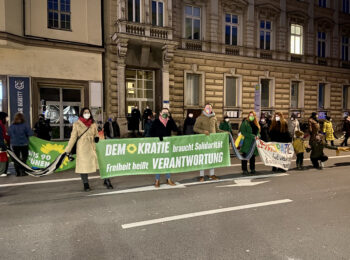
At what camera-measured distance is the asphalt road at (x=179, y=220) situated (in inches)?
144

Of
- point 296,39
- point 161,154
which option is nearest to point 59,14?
point 161,154

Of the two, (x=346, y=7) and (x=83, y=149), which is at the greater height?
(x=346, y=7)

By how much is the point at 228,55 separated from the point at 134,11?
715cm

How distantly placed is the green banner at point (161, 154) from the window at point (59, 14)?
39.0ft

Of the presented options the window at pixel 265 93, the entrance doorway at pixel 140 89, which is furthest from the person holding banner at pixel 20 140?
the window at pixel 265 93

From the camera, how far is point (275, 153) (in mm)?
8727

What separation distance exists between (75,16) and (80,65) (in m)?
2.75

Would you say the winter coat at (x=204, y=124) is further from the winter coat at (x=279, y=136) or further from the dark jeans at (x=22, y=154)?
the dark jeans at (x=22, y=154)

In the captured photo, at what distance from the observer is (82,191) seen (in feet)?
22.0

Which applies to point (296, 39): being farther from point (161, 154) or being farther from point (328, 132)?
point (161, 154)

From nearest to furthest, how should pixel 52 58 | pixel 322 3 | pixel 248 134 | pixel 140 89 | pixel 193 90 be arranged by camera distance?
1. pixel 248 134
2. pixel 52 58
3. pixel 140 89
4. pixel 193 90
5. pixel 322 3

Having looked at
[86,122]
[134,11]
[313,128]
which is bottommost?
[313,128]

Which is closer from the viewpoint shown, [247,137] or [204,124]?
[204,124]

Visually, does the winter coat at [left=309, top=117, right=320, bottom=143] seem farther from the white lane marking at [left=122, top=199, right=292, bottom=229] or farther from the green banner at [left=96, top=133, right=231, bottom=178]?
the white lane marking at [left=122, top=199, right=292, bottom=229]
